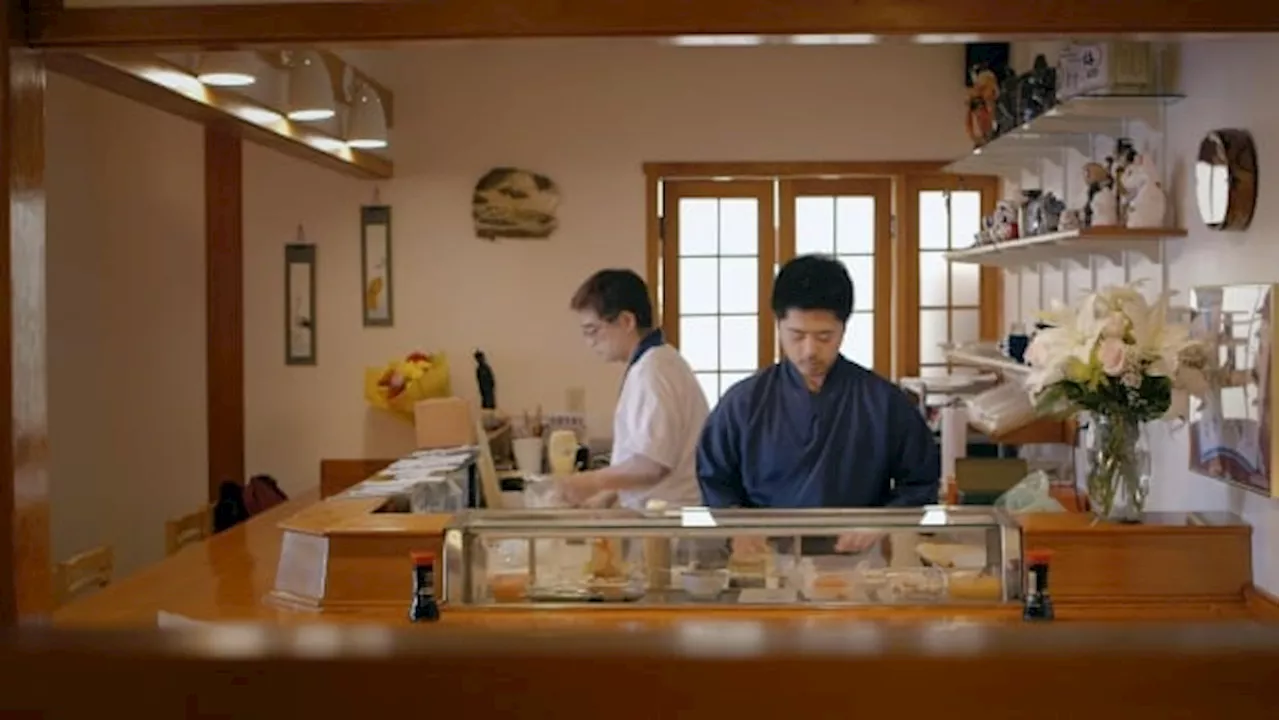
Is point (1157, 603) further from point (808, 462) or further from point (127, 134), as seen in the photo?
point (127, 134)

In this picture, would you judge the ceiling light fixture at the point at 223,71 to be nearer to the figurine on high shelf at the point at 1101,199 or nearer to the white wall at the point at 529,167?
the figurine on high shelf at the point at 1101,199

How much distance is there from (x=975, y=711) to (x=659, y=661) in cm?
9

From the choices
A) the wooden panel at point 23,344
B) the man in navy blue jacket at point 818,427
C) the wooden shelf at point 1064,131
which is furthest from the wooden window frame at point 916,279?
the wooden panel at point 23,344

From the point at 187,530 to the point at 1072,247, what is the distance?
2842 millimetres

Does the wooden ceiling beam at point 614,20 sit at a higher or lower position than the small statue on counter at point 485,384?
higher

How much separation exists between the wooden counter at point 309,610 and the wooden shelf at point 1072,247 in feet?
3.09

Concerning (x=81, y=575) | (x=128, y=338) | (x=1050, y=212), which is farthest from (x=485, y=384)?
(x=1050, y=212)

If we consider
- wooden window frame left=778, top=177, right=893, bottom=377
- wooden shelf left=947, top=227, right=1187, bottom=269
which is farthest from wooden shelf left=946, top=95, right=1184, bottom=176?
wooden window frame left=778, top=177, right=893, bottom=377

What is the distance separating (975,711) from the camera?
430 mm

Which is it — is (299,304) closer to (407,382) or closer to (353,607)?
(407,382)

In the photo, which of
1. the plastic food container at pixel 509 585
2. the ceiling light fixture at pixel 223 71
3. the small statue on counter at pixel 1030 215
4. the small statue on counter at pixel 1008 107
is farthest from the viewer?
the small statue on counter at pixel 1008 107

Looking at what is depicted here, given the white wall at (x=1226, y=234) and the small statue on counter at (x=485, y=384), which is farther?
the small statue on counter at (x=485, y=384)

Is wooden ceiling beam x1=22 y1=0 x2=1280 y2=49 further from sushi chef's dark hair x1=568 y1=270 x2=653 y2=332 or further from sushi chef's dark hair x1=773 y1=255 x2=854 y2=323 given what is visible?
sushi chef's dark hair x1=568 y1=270 x2=653 y2=332

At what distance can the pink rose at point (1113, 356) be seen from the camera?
2.99m
